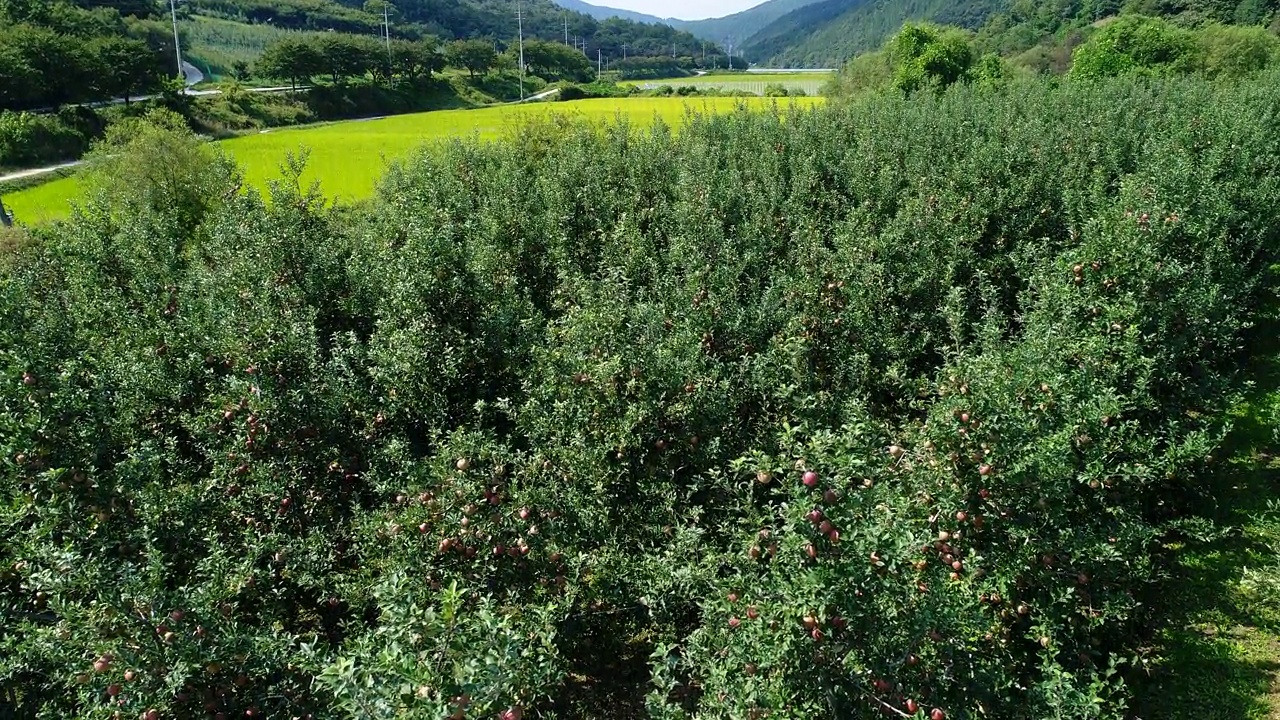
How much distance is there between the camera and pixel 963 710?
4.51m

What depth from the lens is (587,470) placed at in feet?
20.0

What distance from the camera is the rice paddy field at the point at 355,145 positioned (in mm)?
29000

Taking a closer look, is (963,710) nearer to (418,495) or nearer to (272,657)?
(418,495)

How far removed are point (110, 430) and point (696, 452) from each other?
591 centimetres

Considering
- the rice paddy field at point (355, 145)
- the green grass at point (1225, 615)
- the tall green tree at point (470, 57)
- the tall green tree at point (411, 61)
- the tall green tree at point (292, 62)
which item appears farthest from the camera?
the tall green tree at point (470, 57)

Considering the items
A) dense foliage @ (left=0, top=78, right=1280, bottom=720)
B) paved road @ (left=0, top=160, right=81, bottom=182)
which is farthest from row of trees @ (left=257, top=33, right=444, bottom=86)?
dense foliage @ (left=0, top=78, right=1280, bottom=720)

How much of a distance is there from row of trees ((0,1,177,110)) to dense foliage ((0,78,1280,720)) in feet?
172

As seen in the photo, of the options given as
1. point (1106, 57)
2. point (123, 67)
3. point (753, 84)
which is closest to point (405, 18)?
point (753, 84)

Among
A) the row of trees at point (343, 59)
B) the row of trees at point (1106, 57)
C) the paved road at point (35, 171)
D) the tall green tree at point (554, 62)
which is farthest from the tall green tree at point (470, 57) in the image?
the row of trees at point (1106, 57)

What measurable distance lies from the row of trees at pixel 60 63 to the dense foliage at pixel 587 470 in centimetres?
5253

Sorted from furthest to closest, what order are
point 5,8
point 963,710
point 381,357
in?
1. point 5,8
2. point 381,357
3. point 963,710

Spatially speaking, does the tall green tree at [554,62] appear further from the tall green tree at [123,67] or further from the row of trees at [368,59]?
the tall green tree at [123,67]

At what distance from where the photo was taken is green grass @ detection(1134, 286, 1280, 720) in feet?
22.0

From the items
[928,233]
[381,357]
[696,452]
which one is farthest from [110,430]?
[928,233]
